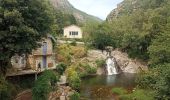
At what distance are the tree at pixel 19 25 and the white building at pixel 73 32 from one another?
175ft

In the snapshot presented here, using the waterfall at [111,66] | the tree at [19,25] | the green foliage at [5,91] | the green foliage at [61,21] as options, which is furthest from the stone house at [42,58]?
the green foliage at [61,21]

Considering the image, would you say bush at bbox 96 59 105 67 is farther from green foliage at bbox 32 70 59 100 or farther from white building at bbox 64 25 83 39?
green foliage at bbox 32 70 59 100

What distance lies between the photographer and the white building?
93.5 metres

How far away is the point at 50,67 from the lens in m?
52.2

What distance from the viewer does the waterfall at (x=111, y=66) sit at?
240ft

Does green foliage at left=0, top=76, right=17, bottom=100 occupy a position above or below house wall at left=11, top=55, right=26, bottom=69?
below

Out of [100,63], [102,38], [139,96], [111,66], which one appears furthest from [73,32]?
[139,96]

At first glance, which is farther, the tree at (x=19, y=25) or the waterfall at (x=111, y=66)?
the waterfall at (x=111, y=66)

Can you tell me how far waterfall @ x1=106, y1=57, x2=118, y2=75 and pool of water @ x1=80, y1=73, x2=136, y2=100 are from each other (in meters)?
5.35

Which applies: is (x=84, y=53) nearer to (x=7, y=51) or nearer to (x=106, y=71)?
(x=106, y=71)

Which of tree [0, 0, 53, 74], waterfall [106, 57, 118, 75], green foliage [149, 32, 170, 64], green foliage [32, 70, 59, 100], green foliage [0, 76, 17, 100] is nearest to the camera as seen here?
green foliage [0, 76, 17, 100]

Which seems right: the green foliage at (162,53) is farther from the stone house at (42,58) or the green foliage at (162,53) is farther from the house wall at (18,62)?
the house wall at (18,62)

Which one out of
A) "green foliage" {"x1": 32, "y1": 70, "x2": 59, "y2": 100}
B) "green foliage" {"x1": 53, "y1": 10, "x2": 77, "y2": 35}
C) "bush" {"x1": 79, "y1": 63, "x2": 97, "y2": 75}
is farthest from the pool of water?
"green foliage" {"x1": 53, "y1": 10, "x2": 77, "y2": 35}

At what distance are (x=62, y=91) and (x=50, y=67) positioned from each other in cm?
983
